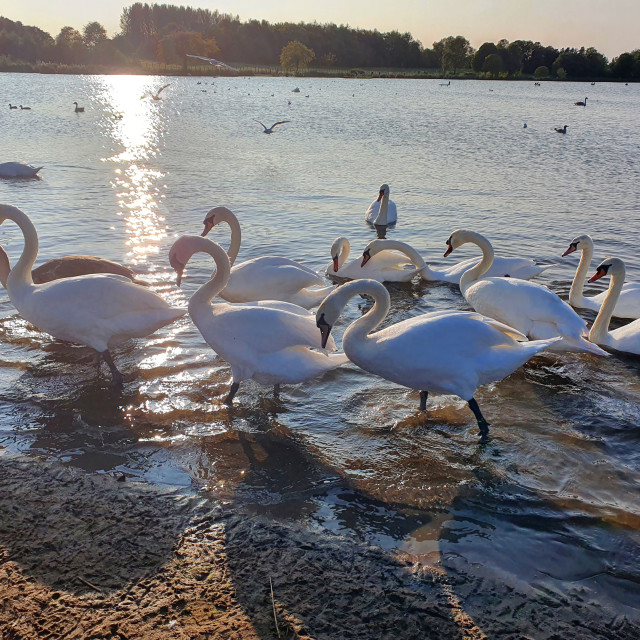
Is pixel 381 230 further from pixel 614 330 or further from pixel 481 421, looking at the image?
pixel 481 421

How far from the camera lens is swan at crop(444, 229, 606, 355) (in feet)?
20.1

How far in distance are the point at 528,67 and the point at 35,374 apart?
126314 mm

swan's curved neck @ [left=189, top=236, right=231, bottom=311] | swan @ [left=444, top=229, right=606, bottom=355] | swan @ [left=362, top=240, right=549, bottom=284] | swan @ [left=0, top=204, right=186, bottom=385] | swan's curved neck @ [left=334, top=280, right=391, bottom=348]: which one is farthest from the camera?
swan @ [left=362, top=240, right=549, bottom=284]

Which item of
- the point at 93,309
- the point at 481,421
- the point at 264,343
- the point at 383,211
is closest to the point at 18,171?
the point at 383,211

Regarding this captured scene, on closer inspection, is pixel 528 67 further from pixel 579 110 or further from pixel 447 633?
pixel 447 633

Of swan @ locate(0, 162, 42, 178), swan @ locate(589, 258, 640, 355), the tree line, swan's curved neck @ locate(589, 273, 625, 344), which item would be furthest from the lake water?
the tree line

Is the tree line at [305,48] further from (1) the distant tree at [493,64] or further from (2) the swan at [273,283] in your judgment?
(2) the swan at [273,283]

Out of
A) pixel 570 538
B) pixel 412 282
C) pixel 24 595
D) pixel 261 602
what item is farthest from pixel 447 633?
pixel 412 282

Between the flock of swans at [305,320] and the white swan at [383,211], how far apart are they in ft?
15.0

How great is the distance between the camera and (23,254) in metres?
6.19

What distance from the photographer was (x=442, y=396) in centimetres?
576

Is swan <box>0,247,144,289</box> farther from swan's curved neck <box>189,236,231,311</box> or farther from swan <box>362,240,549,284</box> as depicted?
swan <box>362,240,549,284</box>

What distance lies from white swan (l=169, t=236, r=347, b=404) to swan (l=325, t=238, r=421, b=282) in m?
3.91

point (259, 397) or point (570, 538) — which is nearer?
point (570, 538)
